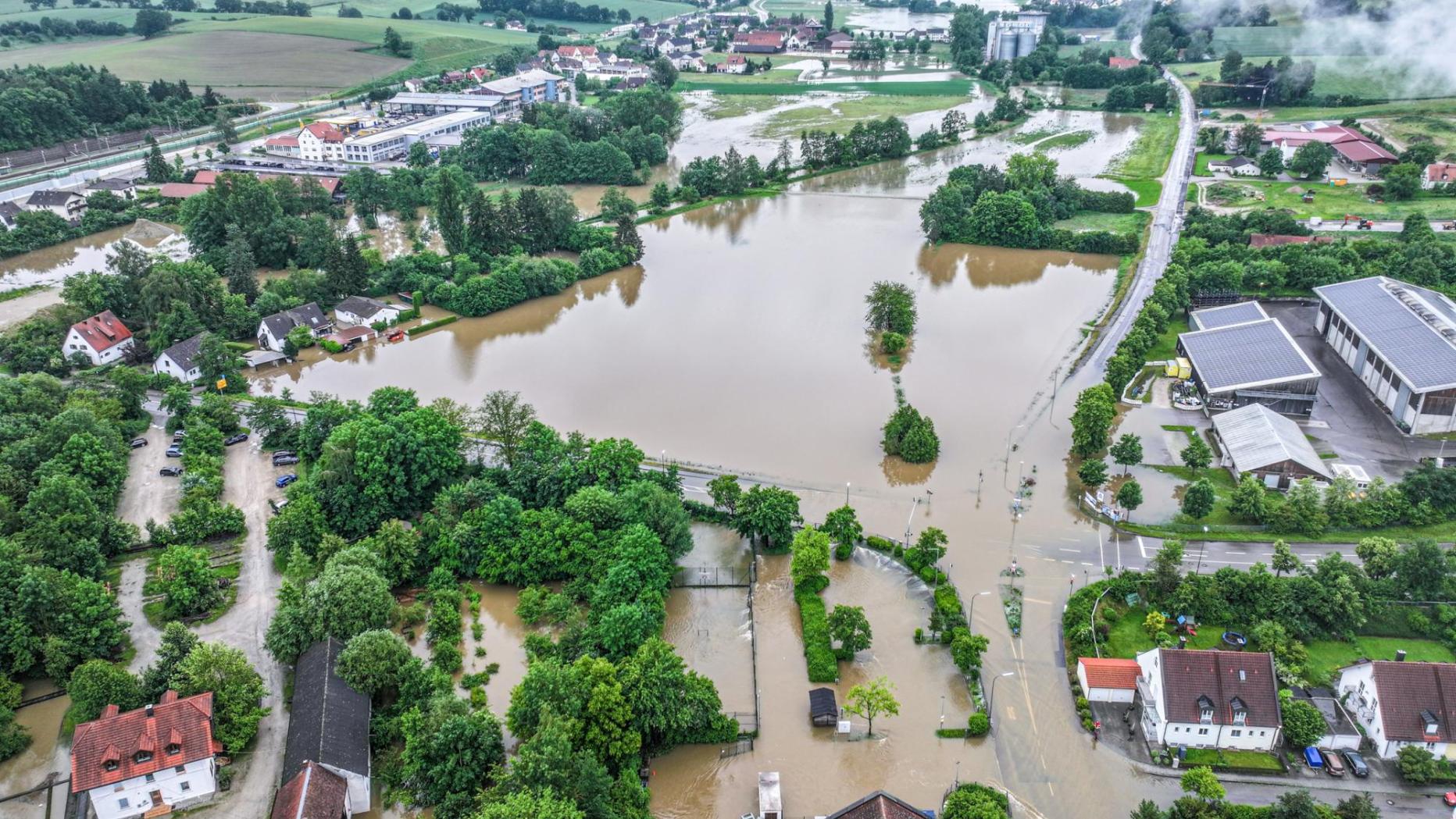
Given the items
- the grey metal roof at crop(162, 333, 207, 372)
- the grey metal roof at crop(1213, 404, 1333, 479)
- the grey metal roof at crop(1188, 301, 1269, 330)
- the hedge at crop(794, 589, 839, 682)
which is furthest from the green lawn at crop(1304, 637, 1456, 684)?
the grey metal roof at crop(162, 333, 207, 372)

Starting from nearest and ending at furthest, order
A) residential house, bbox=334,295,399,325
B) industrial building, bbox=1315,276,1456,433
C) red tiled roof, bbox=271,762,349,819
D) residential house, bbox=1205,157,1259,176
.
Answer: red tiled roof, bbox=271,762,349,819
industrial building, bbox=1315,276,1456,433
residential house, bbox=334,295,399,325
residential house, bbox=1205,157,1259,176

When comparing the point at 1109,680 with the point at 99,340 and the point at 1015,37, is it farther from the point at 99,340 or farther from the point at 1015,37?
the point at 1015,37

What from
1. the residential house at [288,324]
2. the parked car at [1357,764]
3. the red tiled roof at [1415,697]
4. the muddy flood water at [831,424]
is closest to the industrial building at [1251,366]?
the muddy flood water at [831,424]

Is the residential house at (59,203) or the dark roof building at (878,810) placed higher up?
the residential house at (59,203)

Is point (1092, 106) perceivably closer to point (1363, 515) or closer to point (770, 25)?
point (770, 25)

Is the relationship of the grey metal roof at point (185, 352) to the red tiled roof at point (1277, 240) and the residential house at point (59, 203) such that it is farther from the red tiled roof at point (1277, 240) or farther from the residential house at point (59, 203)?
the red tiled roof at point (1277, 240)

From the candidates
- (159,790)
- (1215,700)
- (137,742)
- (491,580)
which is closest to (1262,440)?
(1215,700)

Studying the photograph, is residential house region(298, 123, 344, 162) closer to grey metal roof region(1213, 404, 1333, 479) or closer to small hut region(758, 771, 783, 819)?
grey metal roof region(1213, 404, 1333, 479)
